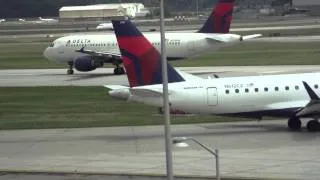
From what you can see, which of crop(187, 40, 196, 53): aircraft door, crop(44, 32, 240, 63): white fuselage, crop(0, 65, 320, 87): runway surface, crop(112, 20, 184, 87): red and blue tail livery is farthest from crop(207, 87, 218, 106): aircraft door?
crop(187, 40, 196, 53): aircraft door

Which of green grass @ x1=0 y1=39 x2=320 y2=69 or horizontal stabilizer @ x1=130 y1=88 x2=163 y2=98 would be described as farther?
green grass @ x1=0 y1=39 x2=320 y2=69

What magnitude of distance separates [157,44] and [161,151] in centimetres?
4171

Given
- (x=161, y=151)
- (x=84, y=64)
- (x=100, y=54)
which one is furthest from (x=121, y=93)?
(x=100, y=54)

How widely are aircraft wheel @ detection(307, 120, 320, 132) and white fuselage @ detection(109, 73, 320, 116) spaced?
3.40ft

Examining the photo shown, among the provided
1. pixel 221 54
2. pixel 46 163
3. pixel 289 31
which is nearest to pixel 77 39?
pixel 221 54

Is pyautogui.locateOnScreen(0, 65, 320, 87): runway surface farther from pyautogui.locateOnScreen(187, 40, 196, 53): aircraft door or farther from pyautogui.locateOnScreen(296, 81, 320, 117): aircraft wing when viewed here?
pyautogui.locateOnScreen(296, 81, 320, 117): aircraft wing

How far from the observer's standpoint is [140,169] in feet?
92.1

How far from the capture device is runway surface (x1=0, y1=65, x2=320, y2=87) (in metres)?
64.1

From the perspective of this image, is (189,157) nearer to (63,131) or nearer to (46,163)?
(46,163)

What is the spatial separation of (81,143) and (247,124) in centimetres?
839

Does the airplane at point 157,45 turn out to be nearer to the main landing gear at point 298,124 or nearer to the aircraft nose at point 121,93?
the main landing gear at point 298,124

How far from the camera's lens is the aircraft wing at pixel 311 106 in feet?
111

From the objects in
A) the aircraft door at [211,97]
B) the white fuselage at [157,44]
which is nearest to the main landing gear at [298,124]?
the aircraft door at [211,97]

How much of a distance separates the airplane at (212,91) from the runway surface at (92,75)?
27233 mm
